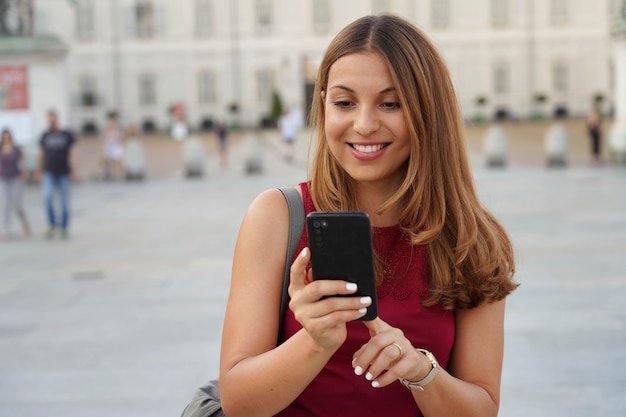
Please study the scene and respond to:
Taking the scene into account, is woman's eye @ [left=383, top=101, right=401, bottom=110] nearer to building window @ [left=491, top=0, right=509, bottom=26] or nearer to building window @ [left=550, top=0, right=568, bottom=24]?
building window @ [left=491, top=0, right=509, bottom=26]

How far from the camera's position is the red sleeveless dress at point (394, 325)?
2203 millimetres

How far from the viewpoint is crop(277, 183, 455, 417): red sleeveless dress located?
220cm

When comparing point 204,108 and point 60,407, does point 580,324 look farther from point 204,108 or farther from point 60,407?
point 204,108

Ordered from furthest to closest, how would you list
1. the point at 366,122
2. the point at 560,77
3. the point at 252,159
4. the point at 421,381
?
the point at 560,77 → the point at 252,159 → the point at 366,122 → the point at 421,381

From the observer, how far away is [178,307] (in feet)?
26.0

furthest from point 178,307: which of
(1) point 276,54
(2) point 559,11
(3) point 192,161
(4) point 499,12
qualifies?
(2) point 559,11

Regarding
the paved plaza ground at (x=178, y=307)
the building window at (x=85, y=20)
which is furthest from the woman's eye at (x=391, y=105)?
the building window at (x=85, y=20)

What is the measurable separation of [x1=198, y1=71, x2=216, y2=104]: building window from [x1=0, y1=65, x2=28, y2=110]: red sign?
31174 millimetres

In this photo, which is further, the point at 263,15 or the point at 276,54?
the point at 276,54

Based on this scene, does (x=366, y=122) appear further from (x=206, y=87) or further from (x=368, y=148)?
(x=206, y=87)

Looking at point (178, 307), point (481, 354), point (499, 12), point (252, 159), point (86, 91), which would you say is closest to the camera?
point (481, 354)

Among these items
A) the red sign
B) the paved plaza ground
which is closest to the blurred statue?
the red sign

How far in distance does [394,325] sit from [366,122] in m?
0.46

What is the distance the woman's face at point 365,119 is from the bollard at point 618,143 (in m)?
21.4
